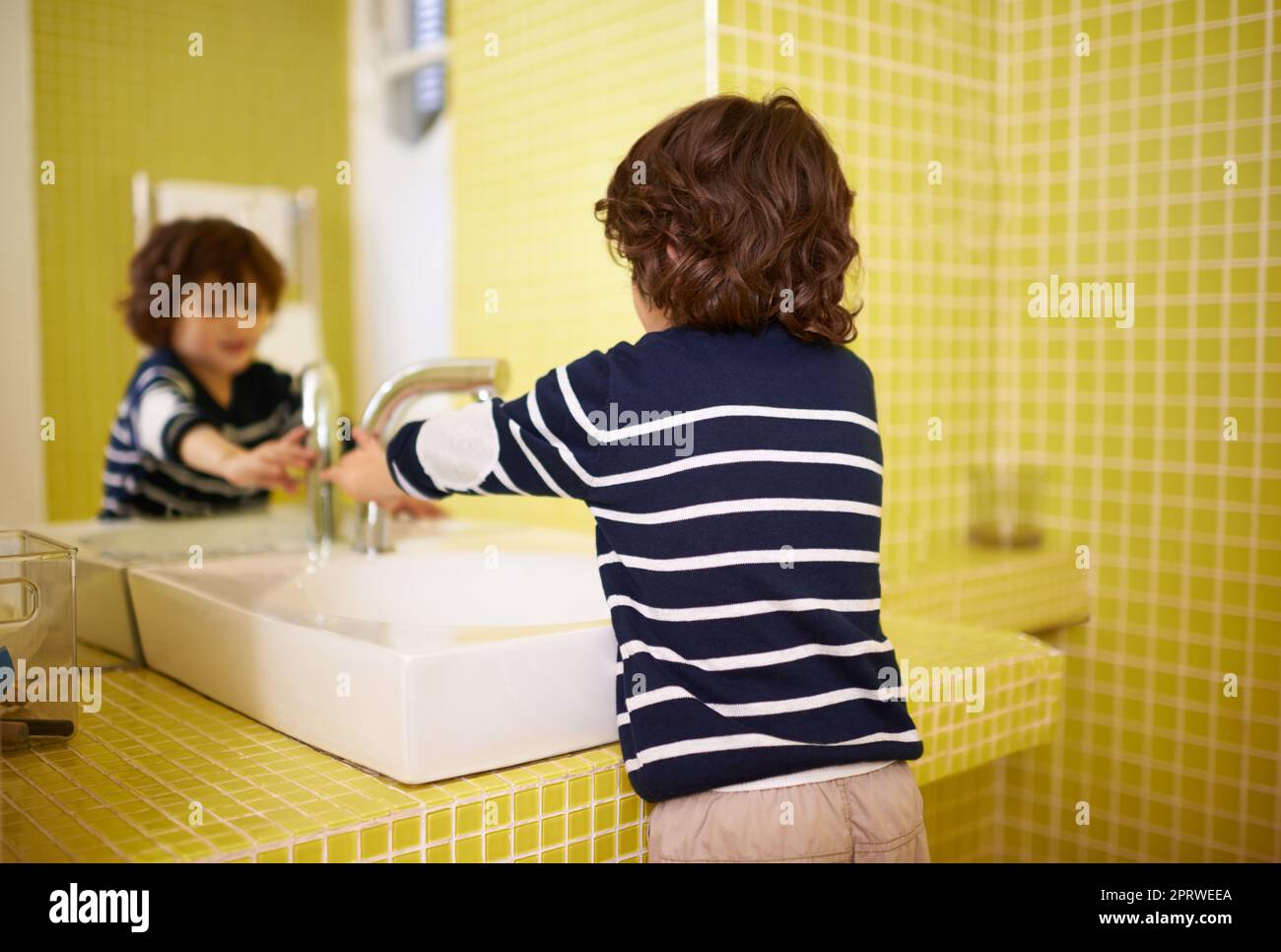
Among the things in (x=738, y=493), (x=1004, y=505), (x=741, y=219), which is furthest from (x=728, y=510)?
(x=1004, y=505)

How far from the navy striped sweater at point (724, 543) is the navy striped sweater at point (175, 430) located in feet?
1.85

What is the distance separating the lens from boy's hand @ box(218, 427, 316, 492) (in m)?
1.45

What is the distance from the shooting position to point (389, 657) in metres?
0.93

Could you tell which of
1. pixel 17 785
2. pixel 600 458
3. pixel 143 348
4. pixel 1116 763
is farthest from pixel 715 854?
pixel 1116 763

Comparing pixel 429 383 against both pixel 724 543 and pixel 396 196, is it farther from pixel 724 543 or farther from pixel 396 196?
pixel 724 543

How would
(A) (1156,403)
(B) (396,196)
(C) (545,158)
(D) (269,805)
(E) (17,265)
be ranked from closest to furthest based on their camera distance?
(D) (269,805) < (E) (17,265) < (B) (396,196) < (C) (545,158) < (A) (1156,403)

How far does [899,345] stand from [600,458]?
91 cm

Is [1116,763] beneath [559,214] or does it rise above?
beneath

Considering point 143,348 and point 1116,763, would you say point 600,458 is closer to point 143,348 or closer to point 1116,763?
point 143,348

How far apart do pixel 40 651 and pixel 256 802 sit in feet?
0.97

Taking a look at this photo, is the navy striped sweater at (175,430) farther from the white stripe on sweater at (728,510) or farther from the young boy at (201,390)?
the white stripe on sweater at (728,510)

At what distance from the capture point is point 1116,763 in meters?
1.93

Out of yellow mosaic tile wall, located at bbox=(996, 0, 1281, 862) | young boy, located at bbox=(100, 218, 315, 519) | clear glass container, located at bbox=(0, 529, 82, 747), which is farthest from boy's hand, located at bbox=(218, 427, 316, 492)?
yellow mosaic tile wall, located at bbox=(996, 0, 1281, 862)

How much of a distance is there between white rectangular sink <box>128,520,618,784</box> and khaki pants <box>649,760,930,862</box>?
0.41 feet
